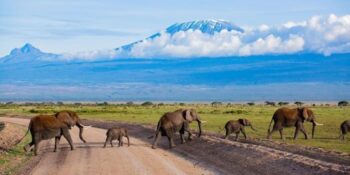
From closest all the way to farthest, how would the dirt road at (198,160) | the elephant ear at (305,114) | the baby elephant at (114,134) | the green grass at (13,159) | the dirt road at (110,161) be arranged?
the dirt road at (198,160) → the dirt road at (110,161) → the green grass at (13,159) → the baby elephant at (114,134) → the elephant ear at (305,114)

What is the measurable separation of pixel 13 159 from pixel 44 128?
8.19 ft

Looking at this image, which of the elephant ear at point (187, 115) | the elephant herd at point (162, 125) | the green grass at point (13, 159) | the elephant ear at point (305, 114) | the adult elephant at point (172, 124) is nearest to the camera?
the green grass at point (13, 159)

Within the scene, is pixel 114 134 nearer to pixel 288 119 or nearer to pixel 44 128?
pixel 44 128

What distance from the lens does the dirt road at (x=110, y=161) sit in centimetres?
2492

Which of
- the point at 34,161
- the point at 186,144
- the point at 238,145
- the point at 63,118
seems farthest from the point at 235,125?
the point at 34,161

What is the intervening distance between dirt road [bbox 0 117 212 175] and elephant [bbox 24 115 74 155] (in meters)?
0.73

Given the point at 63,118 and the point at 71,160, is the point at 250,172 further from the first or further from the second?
the point at 63,118

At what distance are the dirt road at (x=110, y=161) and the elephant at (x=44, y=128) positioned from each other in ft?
2.39

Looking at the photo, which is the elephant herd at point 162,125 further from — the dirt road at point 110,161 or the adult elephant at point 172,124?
the dirt road at point 110,161

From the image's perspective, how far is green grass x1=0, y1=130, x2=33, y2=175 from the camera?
26484 mm

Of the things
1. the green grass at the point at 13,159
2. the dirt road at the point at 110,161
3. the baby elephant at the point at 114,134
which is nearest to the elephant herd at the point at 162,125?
the baby elephant at the point at 114,134

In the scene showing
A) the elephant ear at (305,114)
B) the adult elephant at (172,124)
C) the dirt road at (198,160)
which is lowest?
the dirt road at (198,160)

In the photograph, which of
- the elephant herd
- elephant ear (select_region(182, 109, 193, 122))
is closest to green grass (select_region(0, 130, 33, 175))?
the elephant herd

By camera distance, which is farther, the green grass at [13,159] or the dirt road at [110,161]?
the green grass at [13,159]
